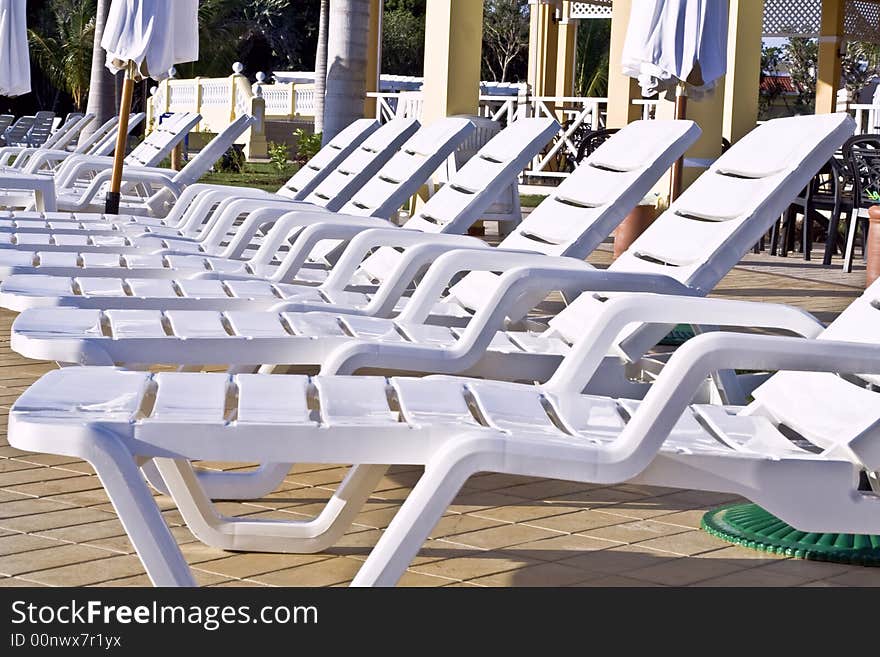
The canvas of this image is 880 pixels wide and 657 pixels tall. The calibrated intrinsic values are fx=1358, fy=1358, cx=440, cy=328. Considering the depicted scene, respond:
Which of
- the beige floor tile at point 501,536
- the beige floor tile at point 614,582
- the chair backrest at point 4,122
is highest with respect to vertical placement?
the chair backrest at point 4,122

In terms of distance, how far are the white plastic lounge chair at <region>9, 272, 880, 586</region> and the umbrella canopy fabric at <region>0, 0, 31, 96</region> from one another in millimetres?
10410

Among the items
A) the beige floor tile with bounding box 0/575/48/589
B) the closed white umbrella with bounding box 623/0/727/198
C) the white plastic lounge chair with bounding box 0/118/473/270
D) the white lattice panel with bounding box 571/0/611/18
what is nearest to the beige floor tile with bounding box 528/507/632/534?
the beige floor tile with bounding box 0/575/48/589

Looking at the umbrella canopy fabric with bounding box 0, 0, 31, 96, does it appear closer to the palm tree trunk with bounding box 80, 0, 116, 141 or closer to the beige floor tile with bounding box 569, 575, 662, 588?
the palm tree trunk with bounding box 80, 0, 116, 141

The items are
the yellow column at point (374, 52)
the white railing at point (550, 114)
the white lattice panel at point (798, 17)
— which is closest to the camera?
the yellow column at point (374, 52)

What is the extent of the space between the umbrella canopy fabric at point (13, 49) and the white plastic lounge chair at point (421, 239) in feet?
Result: 27.0

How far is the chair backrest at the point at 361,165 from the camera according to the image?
672 cm

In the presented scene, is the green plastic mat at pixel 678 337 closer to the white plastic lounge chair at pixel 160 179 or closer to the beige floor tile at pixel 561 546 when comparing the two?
the beige floor tile at pixel 561 546

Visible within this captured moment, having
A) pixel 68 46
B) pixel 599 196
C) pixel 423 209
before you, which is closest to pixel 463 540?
pixel 599 196

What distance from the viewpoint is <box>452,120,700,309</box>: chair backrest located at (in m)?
4.56

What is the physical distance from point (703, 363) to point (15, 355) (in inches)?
152

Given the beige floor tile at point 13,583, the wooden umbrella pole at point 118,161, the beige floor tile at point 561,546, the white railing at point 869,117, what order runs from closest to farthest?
the beige floor tile at point 13,583 < the beige floor tile at point 561,546 < the wooden umbrella pole at point 118,161 < the white railing at point 869,117

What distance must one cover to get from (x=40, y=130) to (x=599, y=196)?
20.5m

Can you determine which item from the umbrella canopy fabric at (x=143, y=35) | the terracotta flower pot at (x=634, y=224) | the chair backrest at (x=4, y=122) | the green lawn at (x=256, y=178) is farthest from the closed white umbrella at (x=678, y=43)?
the chair backrest at (x=4, y=122)

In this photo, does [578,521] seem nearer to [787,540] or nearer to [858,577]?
[787,540]
